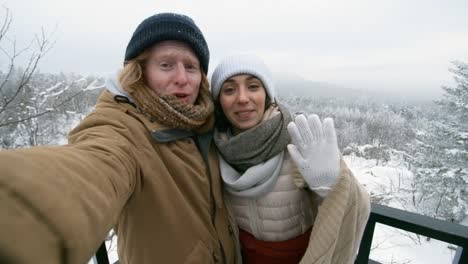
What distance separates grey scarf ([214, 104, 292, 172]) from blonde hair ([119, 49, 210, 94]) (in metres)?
0.51

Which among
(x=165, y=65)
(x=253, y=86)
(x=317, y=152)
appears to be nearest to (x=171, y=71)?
(x=165, y=65)

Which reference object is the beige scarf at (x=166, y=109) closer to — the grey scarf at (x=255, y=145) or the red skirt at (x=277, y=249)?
the grey scarf at (x=255, y=145)

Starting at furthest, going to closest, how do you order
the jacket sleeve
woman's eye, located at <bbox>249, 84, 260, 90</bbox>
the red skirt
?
woman's eye, located at <bbox>249, 84, 260, 90</bbox>
the red skirt
the jacket sleeve

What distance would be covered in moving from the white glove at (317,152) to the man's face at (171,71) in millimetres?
563

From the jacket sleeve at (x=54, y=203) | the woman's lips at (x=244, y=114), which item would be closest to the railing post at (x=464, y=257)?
the woman's lips at (x=244, y=114)

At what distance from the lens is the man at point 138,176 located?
43cm

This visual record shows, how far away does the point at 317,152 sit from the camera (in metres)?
1.11

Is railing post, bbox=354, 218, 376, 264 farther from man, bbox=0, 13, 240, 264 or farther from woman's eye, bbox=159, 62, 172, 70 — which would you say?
woman's eye, bbox=159, 62, 172, 70

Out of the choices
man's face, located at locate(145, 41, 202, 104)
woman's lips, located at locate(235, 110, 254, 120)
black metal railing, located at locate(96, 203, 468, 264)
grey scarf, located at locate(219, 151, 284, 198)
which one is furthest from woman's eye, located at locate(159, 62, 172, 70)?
black metal railing, located at locate(96, 203, 468, 264)

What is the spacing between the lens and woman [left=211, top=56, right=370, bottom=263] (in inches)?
43.7

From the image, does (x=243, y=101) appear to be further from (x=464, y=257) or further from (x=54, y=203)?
(x=464, y=257)

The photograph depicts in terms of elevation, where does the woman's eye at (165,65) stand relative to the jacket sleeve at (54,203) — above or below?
above

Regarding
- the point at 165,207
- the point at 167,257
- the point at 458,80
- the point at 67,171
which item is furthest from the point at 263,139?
the point at 458,80

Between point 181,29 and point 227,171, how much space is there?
748 millimetres
